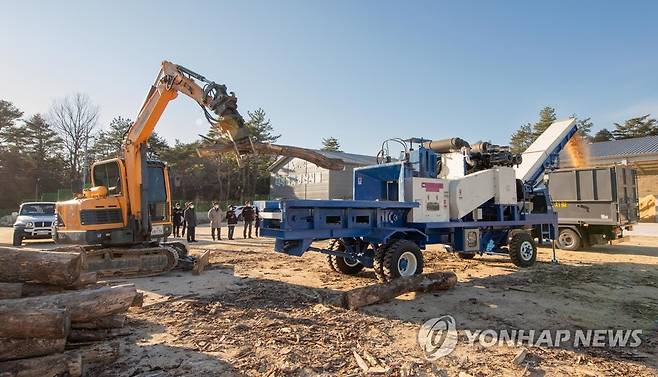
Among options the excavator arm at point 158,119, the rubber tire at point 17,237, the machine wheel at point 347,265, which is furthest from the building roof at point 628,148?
the rubber tire at point 17,237

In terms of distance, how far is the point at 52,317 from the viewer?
394 cm

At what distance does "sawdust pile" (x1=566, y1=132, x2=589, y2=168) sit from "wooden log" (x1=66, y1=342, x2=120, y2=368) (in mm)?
15141

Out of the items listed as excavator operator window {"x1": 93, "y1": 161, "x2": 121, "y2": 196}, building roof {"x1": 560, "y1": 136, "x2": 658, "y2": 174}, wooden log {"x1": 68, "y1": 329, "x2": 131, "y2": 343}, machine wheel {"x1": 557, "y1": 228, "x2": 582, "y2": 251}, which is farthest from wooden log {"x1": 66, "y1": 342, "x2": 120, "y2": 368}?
building roof {"x1": 560, "y1": 136, "x2": 658, "y2": 174}

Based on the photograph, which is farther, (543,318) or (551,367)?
(543,318)

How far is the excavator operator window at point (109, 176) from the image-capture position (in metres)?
9.85

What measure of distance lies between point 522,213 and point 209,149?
8427 millimetres

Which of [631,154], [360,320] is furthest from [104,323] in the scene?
[631,154]

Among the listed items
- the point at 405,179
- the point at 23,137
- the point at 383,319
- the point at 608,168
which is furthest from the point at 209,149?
the point at 23,137

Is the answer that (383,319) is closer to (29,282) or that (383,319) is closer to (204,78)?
(29,282)

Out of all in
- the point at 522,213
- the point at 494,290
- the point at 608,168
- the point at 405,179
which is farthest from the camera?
the point at 608,168

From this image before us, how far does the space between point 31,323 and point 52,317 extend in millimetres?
184

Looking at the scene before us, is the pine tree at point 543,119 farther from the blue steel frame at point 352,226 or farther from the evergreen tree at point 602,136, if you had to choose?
the blue steel frame at point 352,226

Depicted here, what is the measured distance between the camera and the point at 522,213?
11.0 metres

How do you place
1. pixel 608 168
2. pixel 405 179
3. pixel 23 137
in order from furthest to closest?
pixel 23 137 → pixel 608 168 → pixel 405 179
